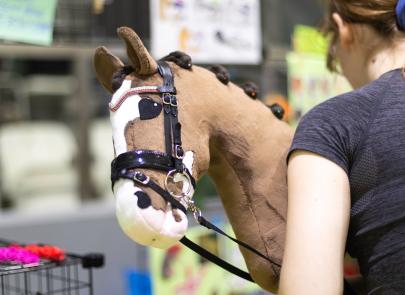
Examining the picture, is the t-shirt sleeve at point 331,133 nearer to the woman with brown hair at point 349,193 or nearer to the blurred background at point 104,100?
the woman with brown hair at point 349,193

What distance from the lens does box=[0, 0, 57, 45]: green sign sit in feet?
5.08

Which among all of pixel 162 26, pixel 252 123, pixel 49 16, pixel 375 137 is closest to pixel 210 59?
pixel 162 26

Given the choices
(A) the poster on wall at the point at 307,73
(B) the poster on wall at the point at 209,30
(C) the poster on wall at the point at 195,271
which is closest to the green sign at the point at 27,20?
(B) the poster on wall at the point at 209,30

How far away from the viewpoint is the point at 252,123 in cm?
132

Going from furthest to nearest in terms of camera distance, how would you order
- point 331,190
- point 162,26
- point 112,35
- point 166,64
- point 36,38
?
point 112,35 < point 162,26 < point 36,38 < point 166,64 < point 331,190

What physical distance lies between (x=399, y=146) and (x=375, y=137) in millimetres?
41

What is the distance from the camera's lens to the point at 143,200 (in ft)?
3.50

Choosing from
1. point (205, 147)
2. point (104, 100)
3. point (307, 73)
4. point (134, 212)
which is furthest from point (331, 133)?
point (104, 100)

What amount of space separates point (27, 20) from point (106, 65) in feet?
1.43

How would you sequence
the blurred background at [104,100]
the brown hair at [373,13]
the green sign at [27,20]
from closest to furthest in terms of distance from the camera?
the brown hair at [373,13], the green sign at [27,20], the blurred background at [104,100]

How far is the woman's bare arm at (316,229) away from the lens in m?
1.05

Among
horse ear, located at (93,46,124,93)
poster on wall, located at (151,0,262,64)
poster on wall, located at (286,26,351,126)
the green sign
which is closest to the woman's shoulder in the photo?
horse ear, located at (93,46,124,93)

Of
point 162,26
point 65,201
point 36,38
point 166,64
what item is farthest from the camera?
point 65,201

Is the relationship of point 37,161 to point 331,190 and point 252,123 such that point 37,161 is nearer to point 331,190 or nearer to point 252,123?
point 252,123
